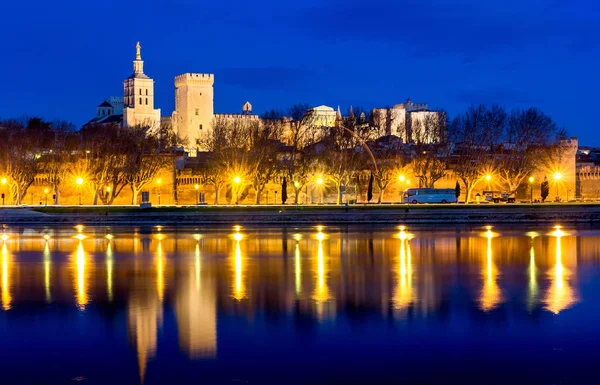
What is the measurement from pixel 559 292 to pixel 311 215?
105 ft

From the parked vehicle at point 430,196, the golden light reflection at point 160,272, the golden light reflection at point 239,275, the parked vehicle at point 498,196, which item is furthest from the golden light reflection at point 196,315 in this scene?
the parked vehicle at point 498,196

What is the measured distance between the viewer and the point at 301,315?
17016 millimetres

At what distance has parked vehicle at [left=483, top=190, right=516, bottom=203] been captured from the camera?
68.7 metres

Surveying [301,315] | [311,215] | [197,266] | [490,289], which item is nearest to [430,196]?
[311,215]

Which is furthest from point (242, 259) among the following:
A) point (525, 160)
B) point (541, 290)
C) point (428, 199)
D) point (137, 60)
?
point (137, 60)

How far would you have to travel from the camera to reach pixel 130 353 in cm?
1400

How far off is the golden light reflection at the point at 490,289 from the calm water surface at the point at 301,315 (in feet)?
0.17

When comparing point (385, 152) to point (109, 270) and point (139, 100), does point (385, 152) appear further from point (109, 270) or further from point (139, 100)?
point (139, 100)

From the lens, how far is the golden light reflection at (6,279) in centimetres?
1888

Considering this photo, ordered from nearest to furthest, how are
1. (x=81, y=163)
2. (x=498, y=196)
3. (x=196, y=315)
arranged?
(x=196, y=315) → (x=81, y=163) → (x=498, y=196)

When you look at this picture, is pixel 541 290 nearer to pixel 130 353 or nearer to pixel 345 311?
pixel 345 311

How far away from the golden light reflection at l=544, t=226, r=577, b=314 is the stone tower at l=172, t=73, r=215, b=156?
4478 inches

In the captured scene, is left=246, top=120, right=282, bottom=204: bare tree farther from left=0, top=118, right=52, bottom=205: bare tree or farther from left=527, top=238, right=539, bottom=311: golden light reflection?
left=527, top=238, right=539, bottom=311: golden light reflection

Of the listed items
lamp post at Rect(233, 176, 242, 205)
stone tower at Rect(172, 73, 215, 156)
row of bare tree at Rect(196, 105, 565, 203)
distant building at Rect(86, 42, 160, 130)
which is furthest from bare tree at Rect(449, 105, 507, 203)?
distant building at Rect(86, 42, 160, 130)
